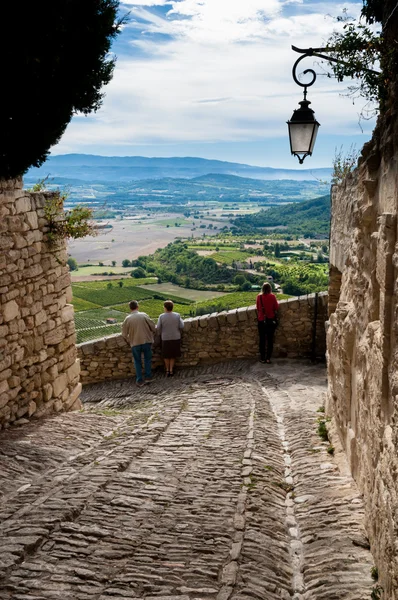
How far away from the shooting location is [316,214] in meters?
30.3

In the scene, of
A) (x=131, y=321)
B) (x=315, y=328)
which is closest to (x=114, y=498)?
(x=131, y=321)

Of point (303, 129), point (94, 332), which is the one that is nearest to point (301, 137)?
point (303, 129)

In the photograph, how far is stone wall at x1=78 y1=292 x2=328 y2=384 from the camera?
11.5m

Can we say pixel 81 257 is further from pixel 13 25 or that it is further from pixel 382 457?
pixel 382 457

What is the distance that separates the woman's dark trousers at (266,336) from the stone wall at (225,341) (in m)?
0.23

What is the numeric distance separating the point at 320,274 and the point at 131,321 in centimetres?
695

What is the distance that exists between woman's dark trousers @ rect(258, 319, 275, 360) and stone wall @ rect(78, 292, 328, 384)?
231mm

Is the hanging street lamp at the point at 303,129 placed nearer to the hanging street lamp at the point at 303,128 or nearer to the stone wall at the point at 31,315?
the hanging street lamp at the point at 303,128

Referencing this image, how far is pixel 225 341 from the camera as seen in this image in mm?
12016

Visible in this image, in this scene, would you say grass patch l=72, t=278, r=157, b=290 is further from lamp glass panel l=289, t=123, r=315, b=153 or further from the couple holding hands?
lamp glass panel l=289, t=123, r=315, b=153

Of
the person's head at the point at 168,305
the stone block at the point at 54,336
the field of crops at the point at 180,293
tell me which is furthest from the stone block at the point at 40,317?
the field of crops at the point at 180,293

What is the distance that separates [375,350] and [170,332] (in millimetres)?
8196

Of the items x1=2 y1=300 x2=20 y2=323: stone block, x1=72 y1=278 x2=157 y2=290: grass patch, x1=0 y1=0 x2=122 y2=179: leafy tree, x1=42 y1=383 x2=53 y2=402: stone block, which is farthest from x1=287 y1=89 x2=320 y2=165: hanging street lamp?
x1=72 y1=278 x2=157 y2=290: grass patch

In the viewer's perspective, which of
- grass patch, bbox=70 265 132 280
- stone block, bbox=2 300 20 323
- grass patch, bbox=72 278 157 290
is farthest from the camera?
grass patch, bbox=70 265 132 280
